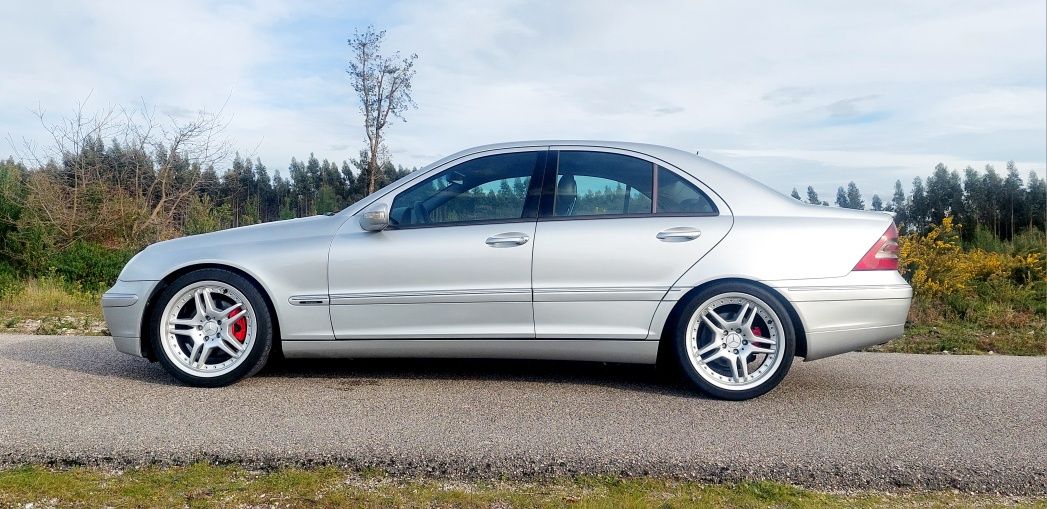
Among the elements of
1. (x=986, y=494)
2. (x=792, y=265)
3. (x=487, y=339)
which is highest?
(x=792, y=265)

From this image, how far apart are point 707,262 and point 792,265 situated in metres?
0.48

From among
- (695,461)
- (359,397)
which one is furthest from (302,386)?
(695,461)

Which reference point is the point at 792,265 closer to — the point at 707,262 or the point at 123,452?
the point at 707,262

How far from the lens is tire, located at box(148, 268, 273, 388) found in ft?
15.9

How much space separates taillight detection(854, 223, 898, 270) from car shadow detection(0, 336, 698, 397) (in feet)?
4.06

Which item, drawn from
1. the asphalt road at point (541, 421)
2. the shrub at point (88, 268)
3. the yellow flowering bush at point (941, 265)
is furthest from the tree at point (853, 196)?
the shrub at point (88, 268)

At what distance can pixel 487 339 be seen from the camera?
4.77 meters

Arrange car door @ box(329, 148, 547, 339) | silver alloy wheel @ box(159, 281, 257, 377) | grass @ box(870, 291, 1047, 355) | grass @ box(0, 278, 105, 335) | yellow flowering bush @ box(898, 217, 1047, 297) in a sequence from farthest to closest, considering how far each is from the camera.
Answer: yellow flowering bush @ box(898, 217, 1047, 297) → grass @ box(0, 278, 105, 335) → grass @ box(870, 291, 1047, 355) → silver alloy wheel @ box(159, 281, 257, 377) → car door @ box(329, 148, 547, 339)

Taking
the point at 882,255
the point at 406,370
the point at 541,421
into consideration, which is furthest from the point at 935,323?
the point at 541,421

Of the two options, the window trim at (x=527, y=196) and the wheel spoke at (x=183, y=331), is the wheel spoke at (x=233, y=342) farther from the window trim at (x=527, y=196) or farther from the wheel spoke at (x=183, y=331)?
the window trim at (x=527, y=196)

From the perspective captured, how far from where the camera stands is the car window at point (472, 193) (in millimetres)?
4949

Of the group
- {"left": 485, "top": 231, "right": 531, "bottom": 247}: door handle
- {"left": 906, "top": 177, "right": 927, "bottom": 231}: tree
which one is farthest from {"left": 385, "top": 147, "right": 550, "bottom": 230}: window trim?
{"left": 906, "top": 177, "right": 927, "bottom": 231}: tree

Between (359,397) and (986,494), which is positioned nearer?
(986,494)

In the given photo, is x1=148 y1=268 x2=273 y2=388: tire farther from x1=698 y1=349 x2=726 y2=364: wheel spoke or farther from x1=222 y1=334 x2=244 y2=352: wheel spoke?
x1=698 y1=349 x2=726 y2=364: wheel spoke
